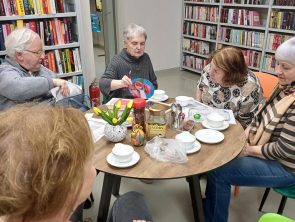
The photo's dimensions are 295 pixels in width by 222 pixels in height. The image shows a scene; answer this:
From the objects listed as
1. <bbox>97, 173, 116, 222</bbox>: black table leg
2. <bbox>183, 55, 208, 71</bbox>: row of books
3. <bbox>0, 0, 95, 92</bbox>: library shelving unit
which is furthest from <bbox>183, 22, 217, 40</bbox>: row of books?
<bbox>97, 173, 116, 222</bbox>: black table leg

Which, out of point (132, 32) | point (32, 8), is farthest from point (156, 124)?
point (32, 8)

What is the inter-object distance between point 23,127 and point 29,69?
1.56m

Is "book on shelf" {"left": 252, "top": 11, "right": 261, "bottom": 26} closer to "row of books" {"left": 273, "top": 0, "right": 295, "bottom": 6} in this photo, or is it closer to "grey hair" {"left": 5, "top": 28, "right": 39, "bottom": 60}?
"row of books" {"left": 273, "top": 0, "right": 295, "bottom": 6}

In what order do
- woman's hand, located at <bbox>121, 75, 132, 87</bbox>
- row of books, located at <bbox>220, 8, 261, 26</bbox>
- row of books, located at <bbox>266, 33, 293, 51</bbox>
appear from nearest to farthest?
woman's hand, located at <bbox>121, 75, 132, 87</bbox>, row of books, located at <bbox>266, 33, 293, 51</bbox>, row of books, located at <bbox>220, 8, 261, 26</bbox>

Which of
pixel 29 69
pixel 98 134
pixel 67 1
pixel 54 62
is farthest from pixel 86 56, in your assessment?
pixel 98 134

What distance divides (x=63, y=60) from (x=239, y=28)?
297cm

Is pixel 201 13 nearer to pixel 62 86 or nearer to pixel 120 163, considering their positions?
pixel 62 86

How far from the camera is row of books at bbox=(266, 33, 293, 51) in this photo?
3705mm

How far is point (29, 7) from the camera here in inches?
99.3

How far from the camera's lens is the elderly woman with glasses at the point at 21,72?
1802mm

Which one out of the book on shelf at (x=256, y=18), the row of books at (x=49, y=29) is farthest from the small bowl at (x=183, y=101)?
the book on shelf at (x=256, y=18)

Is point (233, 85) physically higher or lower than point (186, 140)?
higher

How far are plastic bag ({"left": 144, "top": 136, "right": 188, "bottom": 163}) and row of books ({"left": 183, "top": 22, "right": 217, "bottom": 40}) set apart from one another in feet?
12.4

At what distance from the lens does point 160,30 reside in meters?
4.99
